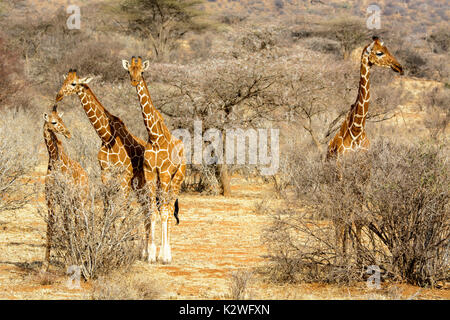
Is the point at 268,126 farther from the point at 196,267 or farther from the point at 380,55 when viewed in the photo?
the point at 196,267

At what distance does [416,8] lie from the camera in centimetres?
5884

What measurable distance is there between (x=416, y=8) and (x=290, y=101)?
46.8 m

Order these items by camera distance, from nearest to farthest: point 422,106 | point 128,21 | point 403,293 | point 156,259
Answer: point 403,293 < point 156,259 < point 422,106 < point 128,21

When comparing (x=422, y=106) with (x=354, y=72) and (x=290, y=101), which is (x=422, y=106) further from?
(x=290, y=101)

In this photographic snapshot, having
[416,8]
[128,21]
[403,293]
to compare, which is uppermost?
[416,8]

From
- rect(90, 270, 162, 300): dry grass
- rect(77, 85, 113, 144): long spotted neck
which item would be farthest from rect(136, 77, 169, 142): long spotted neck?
rect(90, 270, 162, 300): dry grass

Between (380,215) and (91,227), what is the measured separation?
2.93 metres

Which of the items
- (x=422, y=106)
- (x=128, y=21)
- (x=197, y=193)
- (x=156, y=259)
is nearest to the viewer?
(x=156, y=259)

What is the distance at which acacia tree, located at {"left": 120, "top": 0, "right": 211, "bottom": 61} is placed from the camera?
32875 mm

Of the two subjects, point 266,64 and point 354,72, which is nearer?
point 266,64

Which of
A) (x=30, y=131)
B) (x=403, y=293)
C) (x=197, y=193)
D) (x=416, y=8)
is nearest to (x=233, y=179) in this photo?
(x=197, y=193)

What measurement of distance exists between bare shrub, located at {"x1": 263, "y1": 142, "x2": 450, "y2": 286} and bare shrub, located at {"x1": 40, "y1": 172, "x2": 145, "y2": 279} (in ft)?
5.34

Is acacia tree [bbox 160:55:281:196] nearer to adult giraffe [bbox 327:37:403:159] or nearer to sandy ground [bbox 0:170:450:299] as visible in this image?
sandy ground [bbox 0:170:450:299]

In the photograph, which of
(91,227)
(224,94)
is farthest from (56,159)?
(224,94)
